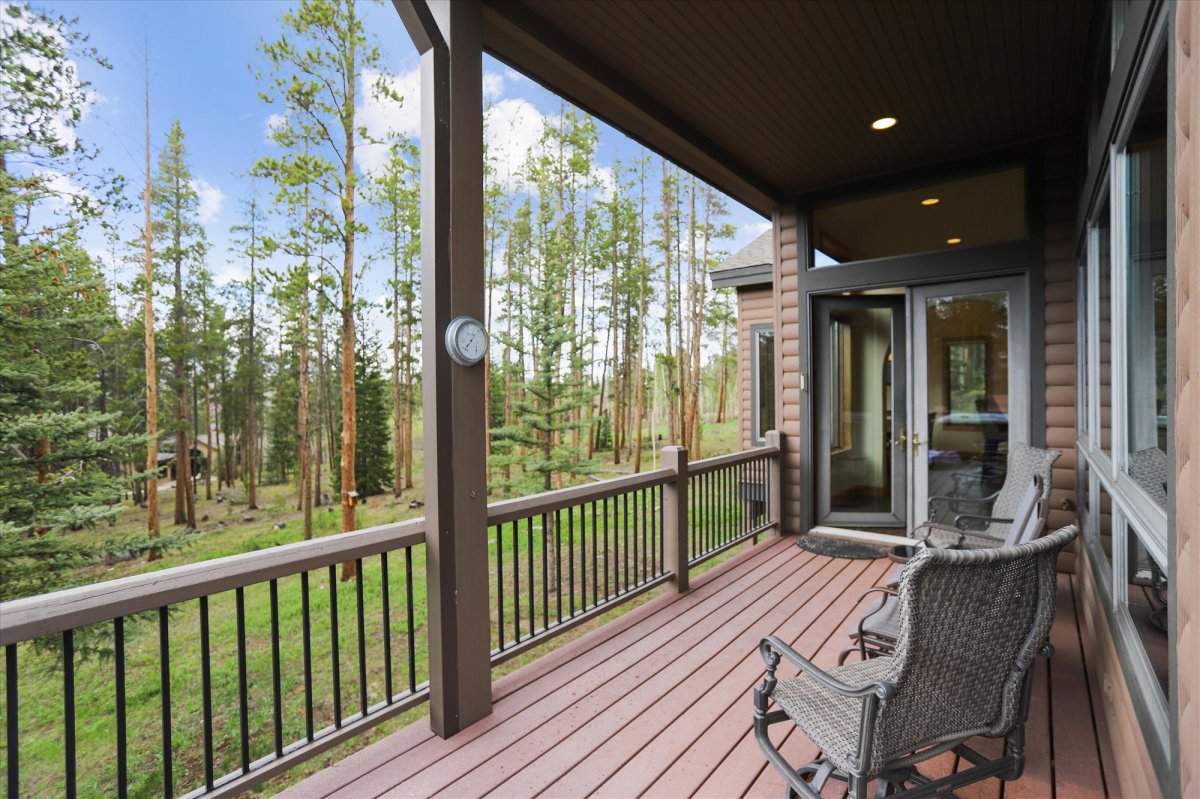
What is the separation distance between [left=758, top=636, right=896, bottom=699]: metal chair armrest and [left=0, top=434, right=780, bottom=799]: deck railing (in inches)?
36.8

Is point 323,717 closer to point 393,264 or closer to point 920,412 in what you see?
point 920,412

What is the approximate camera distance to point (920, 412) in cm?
450

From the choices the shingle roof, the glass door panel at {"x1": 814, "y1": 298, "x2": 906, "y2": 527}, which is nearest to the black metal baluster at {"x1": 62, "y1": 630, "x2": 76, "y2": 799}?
the glass door panel at {"x1": 814, "y1": 298, "x2": 906, "y2": 527}

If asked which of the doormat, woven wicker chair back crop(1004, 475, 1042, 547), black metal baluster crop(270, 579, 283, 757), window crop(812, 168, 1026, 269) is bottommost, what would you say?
the doormat

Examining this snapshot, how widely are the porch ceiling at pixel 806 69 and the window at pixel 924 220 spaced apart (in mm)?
319

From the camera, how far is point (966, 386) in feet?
14.0

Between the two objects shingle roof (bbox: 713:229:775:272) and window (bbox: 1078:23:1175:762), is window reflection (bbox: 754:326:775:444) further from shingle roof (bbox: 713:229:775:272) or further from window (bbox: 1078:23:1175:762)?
window (bbox: 1078:23:1175:762)

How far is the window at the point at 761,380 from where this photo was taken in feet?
25.1

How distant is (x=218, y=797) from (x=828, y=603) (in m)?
3.19

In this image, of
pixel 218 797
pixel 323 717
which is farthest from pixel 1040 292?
pixel 323 717

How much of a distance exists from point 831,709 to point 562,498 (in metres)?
1.55

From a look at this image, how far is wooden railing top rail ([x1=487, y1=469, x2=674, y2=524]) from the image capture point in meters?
2.45

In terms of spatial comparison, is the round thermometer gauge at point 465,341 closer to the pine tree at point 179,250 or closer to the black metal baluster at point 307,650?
the black metal baluster at point 307,650

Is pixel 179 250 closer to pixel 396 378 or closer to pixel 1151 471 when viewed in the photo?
pixel 396 378
